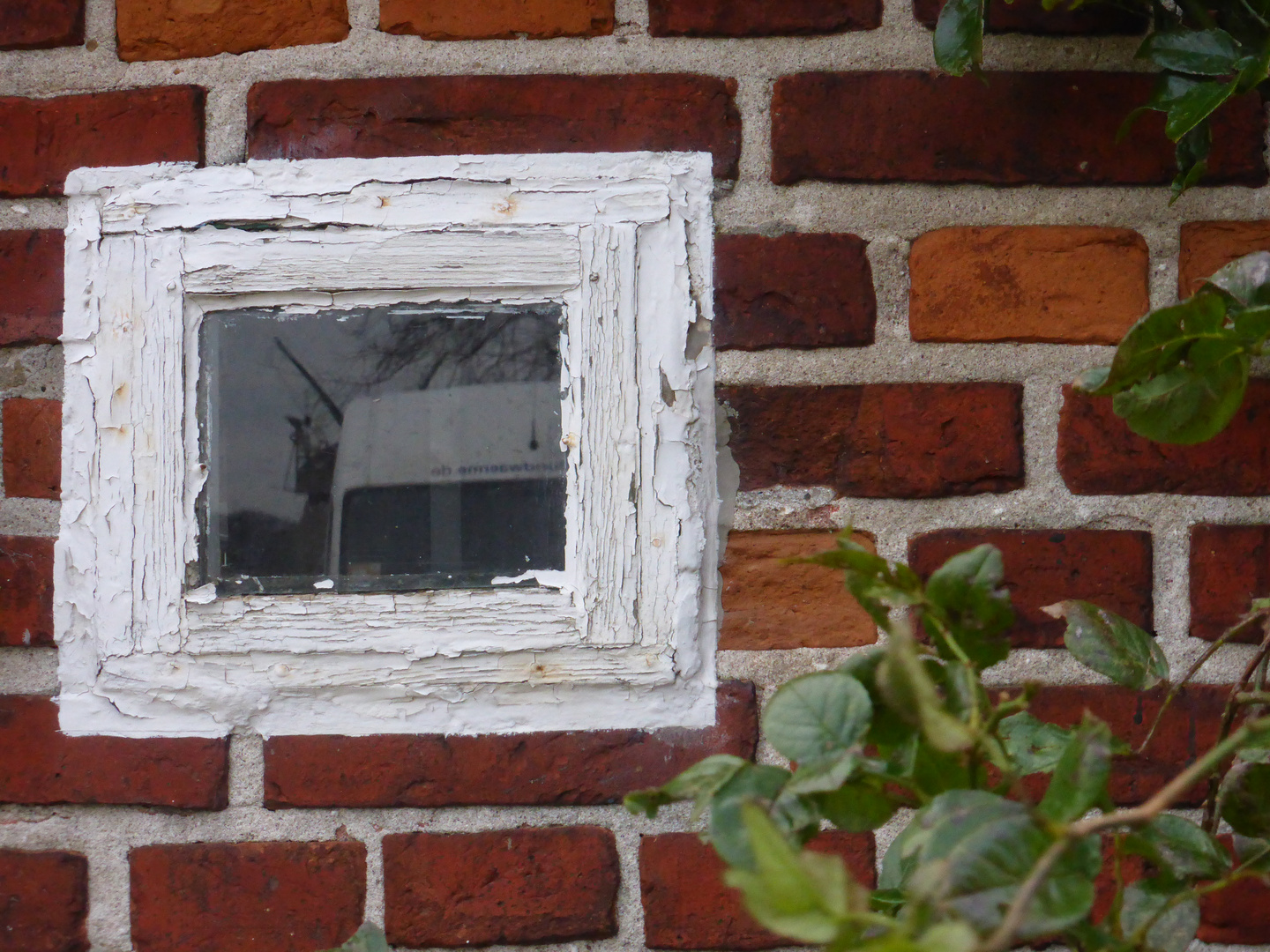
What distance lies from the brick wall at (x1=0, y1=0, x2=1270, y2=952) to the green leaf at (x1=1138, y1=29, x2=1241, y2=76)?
0.05 m

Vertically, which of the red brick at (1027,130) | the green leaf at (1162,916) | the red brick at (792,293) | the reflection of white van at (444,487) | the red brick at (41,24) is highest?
the red brick at (41,24)

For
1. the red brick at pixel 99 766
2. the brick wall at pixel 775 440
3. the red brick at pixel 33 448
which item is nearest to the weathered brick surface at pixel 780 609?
the brick wall at pixel 775 440

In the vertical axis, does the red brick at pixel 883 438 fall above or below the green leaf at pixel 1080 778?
above

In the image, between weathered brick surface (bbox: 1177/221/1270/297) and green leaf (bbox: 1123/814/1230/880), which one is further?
weathered brick surface (bbox: 1177/221/1270/297)

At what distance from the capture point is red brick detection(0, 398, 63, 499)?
1.98 feet

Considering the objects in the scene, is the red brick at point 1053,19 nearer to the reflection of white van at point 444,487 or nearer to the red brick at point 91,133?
the reflection of white van at point 444,487

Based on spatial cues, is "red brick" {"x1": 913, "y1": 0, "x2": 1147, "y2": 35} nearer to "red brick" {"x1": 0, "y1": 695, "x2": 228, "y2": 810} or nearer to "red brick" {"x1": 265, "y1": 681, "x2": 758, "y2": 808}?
→ "red brick" {"x1": 265, "y1": 681, "x2": 758, "y2": 808}

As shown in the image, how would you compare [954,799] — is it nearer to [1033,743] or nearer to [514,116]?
[1033,743]

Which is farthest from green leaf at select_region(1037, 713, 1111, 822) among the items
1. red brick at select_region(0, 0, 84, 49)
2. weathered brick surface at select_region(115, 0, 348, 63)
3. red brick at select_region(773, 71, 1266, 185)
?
red brick at select_region(0, 0, 84, 49)

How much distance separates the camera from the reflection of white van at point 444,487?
600 millimetres

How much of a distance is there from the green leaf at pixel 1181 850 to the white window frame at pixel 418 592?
0.27 metres

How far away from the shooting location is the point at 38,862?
599 mm

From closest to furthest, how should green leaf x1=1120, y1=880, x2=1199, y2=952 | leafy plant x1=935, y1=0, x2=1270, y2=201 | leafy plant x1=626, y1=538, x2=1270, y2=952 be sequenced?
leafy plant x1=626, y1=538, x2=1270, y2=952, green leaf x1=1120, y1=880, x2=1199, y2=952, leafy plant x1=935, y1=0, x2=1270, y2=201

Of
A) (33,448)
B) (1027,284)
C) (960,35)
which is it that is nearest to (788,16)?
(960,35)
